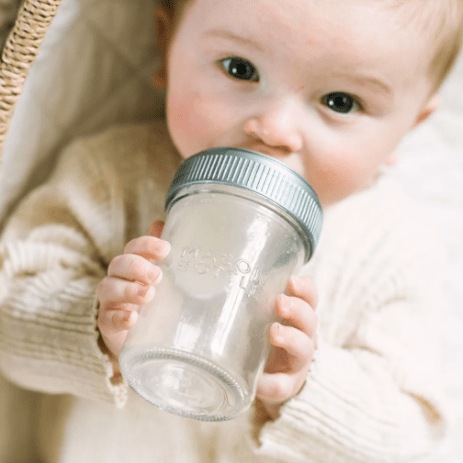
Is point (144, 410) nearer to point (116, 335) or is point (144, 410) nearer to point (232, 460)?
point (232, 460)

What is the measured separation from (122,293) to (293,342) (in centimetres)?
18

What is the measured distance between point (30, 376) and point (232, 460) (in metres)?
0.31

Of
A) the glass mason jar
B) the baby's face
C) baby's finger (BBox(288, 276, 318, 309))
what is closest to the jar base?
the glass mason jar

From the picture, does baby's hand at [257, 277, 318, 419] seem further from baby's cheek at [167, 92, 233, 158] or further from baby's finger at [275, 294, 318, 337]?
baby's cheek at [167, 92, 233, 158]

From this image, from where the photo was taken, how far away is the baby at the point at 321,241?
0.63 m

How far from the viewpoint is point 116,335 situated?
661 millimetres

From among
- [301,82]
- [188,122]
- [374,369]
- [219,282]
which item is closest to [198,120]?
[188,122]

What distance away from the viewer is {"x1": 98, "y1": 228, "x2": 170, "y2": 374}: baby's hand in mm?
564

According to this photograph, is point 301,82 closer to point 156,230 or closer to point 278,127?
point 278,127

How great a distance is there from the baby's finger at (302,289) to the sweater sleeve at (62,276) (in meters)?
0.25

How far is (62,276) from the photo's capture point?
0.82 meters

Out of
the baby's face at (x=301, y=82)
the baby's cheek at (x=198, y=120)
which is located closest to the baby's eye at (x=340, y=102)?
the baby's face at (x=301, y=82)

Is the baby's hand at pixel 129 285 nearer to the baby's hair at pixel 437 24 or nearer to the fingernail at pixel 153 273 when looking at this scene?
the fingernail at pixel 153 273

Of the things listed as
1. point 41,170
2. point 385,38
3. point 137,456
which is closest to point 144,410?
point 137,456
